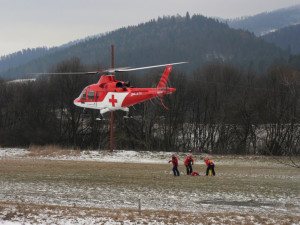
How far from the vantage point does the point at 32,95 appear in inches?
2724

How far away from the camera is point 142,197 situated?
20.0m

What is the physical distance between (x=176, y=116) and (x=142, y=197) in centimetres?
4424

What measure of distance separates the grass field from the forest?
3098 cm

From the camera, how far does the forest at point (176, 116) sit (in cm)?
6138

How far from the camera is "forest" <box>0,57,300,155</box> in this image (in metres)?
61.4

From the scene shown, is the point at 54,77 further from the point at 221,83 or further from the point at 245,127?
the point at 245,127

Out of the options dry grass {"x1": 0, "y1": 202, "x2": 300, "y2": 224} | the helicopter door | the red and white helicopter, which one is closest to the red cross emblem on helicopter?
the red and white helicopter

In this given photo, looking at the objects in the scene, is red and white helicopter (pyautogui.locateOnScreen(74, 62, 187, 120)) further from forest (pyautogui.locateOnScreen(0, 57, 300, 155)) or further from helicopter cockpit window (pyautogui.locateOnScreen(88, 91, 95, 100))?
forest (pyautogui.locateOnScreen(0, 57, 300, 155))

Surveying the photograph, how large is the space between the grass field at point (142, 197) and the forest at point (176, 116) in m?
31.0

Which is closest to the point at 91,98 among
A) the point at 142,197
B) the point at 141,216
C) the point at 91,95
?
the point at 91,95

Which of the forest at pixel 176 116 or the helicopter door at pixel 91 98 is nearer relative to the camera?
the helicopter door at pixel 91 98

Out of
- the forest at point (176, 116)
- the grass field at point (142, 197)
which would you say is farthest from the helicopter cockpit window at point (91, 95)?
the forest at point (176, 116)

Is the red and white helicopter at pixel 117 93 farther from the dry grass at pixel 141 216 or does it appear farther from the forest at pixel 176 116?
the forest at pixel 176 116

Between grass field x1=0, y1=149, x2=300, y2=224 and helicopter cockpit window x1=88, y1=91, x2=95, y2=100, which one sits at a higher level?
helicopter cockpit window x1=88, y1=91, x2=95, y2=100
